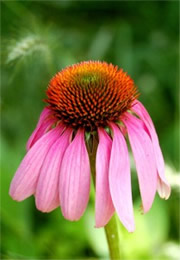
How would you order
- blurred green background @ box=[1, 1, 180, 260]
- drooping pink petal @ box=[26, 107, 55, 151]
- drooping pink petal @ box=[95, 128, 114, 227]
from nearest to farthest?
drooping pink petal @ box=[95, 128, 114, 227] < drooping pink petal @ box=[26, 107, 55, 151] < blurred green background @ box=[1, 1, 180, 260]

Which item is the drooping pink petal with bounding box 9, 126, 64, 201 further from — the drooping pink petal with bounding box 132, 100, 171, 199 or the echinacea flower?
the drooping pink petal with bounding box 132, 100, 171, 199

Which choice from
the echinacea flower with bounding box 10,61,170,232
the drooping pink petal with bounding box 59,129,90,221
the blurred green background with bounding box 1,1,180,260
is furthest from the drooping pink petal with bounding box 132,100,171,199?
the blurred green background with bounding box 1,1,180,260

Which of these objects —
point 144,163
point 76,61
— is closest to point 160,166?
point 144,163

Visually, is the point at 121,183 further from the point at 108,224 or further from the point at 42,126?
the point at 42,126

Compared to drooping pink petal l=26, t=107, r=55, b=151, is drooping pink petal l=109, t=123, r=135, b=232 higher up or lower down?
lower down

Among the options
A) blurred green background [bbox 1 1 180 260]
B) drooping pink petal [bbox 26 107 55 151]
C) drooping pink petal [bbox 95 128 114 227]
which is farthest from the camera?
blurred green background [bbox 1 1 180 260]

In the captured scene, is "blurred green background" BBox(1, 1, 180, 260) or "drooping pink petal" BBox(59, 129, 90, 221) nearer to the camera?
"drooping pink petal" BBox(59, 129, 90, 221)

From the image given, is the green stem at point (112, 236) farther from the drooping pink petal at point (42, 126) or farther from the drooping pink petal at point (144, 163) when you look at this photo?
the drooping pink petal at point (42, 126)
